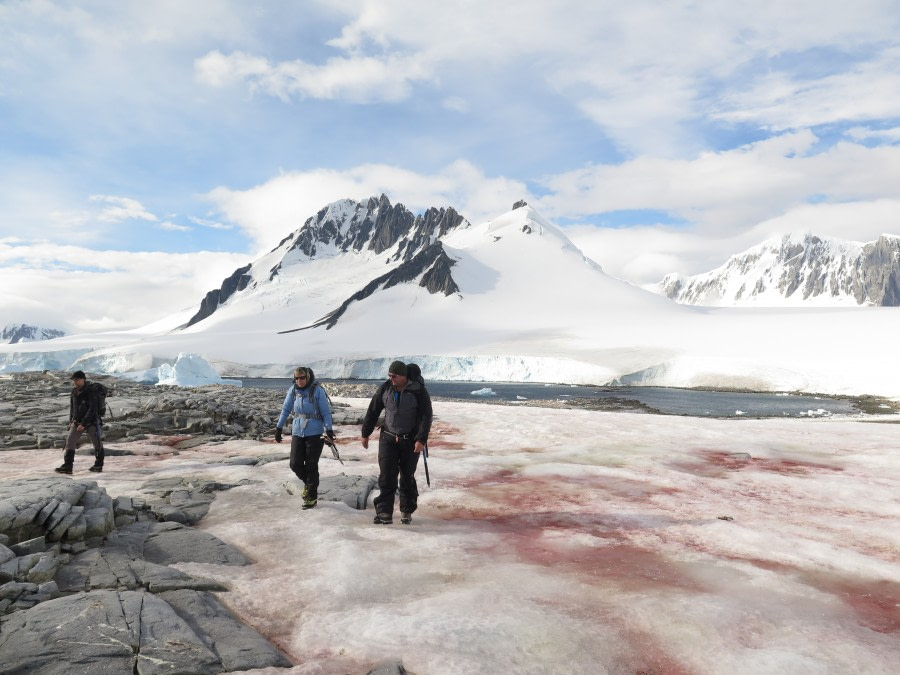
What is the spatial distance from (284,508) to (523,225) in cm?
19538

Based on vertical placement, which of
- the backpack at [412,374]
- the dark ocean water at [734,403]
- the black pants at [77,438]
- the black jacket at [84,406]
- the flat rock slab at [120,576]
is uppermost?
the backpack at [412,374]

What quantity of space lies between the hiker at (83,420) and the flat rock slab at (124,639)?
8.25 metres

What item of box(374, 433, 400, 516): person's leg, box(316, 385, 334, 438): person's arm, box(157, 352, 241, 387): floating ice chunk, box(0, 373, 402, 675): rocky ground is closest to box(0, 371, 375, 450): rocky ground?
box(0, 373, 402, 675): rocky ground

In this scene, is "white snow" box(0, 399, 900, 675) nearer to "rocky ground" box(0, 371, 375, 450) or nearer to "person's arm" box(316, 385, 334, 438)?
"person's arm" box(316, 385, 334, 438)

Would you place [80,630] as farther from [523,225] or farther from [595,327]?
[523,225]

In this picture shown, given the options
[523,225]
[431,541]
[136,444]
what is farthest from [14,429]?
[523,225]

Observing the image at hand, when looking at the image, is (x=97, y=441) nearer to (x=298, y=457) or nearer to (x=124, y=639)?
(x=298, y=457)

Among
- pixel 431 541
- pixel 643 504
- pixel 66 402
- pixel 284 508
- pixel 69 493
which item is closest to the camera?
pixel 69 493

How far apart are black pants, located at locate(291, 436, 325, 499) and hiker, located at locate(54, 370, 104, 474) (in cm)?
579

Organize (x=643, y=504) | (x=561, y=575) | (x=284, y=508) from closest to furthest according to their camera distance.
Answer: (x=561, y=575), (x=284, y=508), (x=643, y=504)

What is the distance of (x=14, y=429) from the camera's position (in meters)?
16.8

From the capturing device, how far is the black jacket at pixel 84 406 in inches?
452

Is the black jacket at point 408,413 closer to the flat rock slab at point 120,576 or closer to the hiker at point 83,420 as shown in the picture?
the flat rock slab at point 120,576

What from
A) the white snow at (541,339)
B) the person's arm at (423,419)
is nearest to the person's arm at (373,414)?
the person's arm at (423,419)
